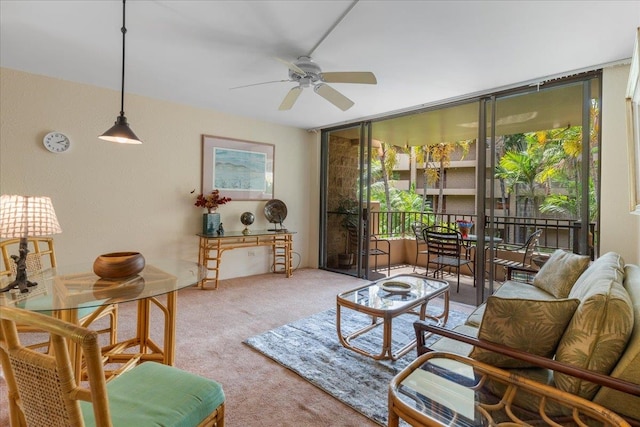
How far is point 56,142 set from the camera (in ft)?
10.9

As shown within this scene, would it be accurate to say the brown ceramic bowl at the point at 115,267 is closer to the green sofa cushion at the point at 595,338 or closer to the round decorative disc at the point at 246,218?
the green sofa cushion at the point at 595,338

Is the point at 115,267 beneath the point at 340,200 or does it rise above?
beneath

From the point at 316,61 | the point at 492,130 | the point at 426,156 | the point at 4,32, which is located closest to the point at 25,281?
the point at 4,32

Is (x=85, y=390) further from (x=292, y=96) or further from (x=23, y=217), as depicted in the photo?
(x=292, y=96)

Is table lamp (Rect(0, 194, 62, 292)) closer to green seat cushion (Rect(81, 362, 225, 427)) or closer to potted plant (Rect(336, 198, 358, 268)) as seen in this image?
green seat cushion (Rect(81, 362, 225, 427))

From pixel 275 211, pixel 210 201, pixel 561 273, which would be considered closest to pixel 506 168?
pixel 561 273

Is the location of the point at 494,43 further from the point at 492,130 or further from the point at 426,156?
the point at 426,156

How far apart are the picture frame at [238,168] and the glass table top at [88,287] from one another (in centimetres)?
243

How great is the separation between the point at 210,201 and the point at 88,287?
8.57ft

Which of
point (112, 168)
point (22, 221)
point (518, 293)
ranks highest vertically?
point (112, 168)

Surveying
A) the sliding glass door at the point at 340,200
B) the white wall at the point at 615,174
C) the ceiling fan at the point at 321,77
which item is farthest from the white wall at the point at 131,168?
the ceiling fan at the point at 321,77

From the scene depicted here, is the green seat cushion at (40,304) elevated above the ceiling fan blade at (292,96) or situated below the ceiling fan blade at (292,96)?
below

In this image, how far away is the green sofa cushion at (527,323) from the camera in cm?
127

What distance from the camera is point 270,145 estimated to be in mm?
5094
